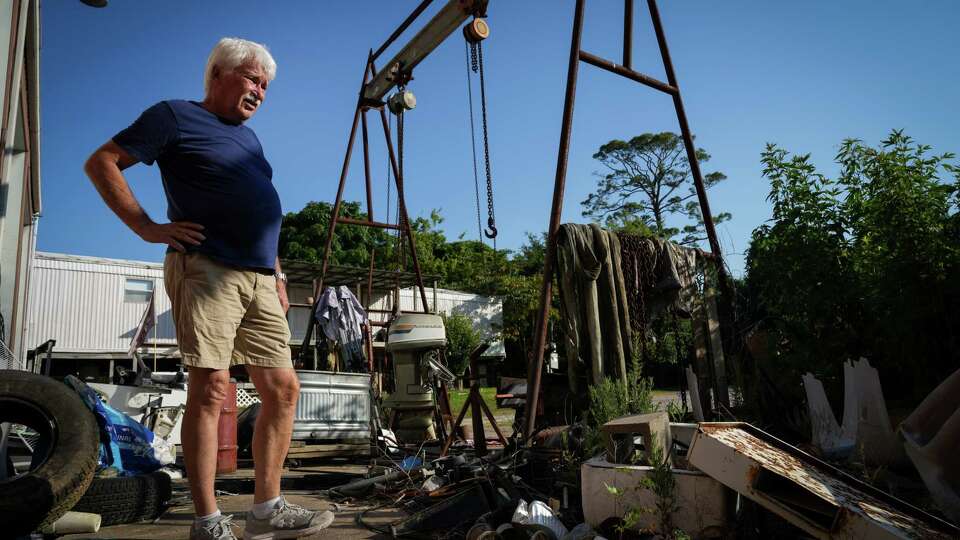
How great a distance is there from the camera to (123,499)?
310 centimetres

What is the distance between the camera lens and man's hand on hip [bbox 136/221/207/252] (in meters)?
2.27

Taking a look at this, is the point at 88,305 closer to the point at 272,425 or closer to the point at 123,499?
the point at 123,499

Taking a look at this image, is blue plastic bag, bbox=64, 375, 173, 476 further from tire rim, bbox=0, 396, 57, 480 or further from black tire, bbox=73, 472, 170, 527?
tire rim, bbox=0, 396, 57, 480

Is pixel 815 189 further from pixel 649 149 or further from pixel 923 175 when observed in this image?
pixel 649 149

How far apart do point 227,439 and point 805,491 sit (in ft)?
17.3

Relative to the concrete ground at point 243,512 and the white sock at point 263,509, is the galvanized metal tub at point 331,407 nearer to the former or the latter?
the concrete ground at point 243,512

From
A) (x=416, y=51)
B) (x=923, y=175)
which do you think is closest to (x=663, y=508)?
(x=923, y=175)

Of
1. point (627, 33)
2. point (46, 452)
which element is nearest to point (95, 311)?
point (627, 33)

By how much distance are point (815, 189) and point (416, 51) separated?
21.9ft

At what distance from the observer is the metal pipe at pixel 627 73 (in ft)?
16.8

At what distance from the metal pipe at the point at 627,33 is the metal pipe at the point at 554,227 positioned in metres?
1.07

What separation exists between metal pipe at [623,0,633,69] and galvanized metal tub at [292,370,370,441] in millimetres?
4879

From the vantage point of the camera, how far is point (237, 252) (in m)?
2.43

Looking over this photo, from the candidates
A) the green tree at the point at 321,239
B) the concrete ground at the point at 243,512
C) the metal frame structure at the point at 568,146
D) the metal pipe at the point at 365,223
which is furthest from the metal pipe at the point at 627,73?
the green tree at the point at 321,239
